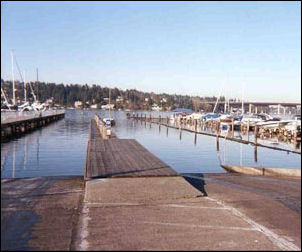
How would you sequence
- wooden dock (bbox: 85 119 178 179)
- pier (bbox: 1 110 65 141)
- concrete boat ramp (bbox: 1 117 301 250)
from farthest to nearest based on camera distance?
pier (bbox: 1 110 65 141) → wooden dock (bbox: 85 119 178 179) → concrete boat ramp (bbox: 1 117 301 250)

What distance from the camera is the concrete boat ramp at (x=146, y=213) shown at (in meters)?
6.56

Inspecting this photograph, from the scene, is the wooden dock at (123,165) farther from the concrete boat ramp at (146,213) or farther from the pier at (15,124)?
the pier at (15,124)

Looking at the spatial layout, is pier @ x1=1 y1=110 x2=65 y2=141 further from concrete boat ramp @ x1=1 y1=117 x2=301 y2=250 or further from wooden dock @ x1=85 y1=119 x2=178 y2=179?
concrete boat ramp @ x1=1 y1=117 x2=301 y2=250

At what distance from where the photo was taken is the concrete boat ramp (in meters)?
6.56

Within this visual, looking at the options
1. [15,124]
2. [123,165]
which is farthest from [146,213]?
[15,124]

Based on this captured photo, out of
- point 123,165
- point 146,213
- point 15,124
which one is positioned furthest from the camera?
point 15,124

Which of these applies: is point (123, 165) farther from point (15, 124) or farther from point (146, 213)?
point (15, 124)

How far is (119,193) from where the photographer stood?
993cm

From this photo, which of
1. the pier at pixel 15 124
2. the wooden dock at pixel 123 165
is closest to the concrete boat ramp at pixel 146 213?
the wooden dock at pixel 123 165

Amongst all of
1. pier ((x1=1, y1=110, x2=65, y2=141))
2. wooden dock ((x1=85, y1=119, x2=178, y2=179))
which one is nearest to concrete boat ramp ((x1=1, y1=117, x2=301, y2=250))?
wooden dock ((x1=85, y1=119, x2=178, y2=179))

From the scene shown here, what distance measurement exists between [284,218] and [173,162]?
575 inches

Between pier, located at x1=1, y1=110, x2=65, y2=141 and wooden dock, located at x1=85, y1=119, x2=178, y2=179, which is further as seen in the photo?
pier, located at x1=1, y1=110, x2=65, y2=141

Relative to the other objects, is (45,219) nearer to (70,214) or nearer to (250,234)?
(70,214)

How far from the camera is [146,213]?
834 cm
